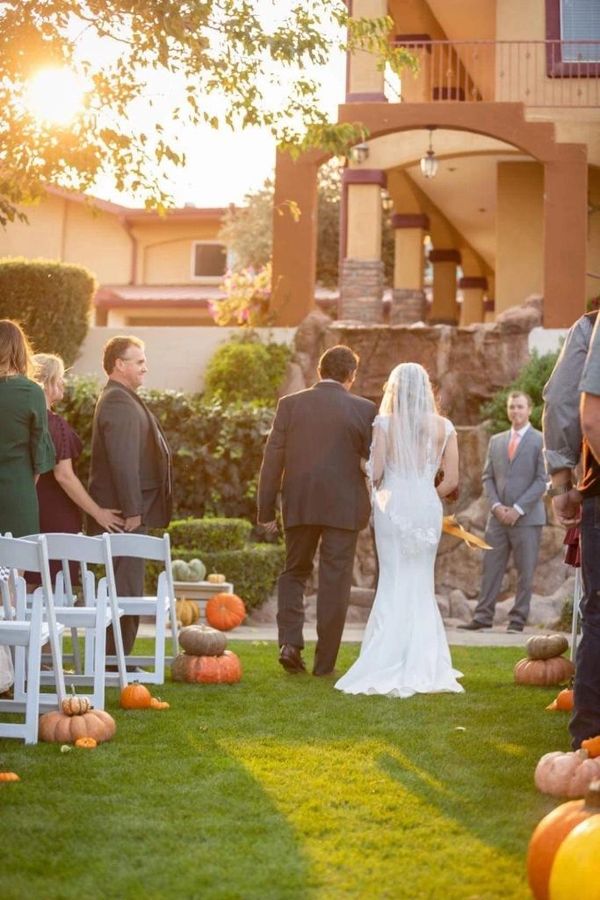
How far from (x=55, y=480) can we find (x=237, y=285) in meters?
12.7

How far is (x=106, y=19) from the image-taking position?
10.5 metres

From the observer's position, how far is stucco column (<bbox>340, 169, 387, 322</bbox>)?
21578 mm

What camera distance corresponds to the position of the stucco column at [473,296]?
31734mm

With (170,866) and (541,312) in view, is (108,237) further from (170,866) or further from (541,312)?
(170,866)

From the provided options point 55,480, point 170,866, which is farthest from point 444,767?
point 55,480

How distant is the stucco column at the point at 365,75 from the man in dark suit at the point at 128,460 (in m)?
13.5

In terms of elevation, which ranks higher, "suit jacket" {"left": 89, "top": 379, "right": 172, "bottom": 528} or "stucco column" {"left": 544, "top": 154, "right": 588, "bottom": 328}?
"stucco column" {"left": 544, "top": 154, "right": 588, "bottom": 328}

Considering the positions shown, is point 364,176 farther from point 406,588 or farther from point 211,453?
point 406,588

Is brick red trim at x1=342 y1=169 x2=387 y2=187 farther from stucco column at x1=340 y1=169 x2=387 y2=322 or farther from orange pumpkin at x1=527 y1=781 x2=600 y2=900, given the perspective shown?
orange pumpkin at x1=527 y1=781 x2=600 y2=900

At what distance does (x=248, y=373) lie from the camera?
1881 cm

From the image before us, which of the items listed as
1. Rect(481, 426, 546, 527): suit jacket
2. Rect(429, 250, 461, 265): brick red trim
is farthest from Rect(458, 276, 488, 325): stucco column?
Rect(481, 426, 546, 527): suit jacket

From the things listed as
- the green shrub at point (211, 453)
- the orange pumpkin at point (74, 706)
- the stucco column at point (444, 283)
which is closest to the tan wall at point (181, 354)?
the green shrub at point (211, 453)

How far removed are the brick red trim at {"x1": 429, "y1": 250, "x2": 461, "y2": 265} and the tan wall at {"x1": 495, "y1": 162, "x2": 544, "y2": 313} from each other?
20.1 ft

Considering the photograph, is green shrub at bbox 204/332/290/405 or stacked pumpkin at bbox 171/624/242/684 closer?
stacked pumpkin at bbox 171/624/242/684
